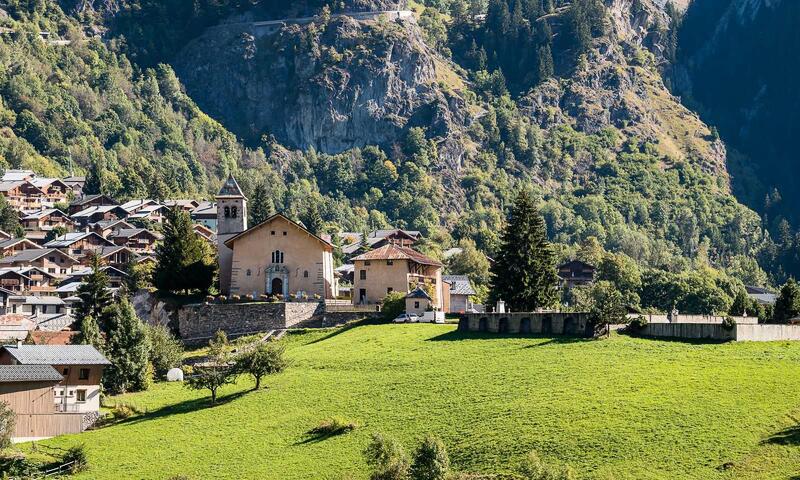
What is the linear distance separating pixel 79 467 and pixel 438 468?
19355 mm

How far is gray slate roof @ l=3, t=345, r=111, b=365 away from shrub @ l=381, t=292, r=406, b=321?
2477 cm

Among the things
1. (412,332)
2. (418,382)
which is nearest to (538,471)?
(418,382)

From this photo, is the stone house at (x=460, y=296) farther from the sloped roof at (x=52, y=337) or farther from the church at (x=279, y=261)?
the sloped roof at (x=52, y=337)

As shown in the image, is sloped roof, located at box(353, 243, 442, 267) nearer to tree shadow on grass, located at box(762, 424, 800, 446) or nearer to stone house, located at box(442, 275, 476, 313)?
stone house, located at box(442, 275, 476, 313)

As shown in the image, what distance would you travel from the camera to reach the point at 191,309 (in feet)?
369

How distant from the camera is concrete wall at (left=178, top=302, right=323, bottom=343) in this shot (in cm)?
10962

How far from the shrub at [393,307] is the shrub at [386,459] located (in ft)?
129

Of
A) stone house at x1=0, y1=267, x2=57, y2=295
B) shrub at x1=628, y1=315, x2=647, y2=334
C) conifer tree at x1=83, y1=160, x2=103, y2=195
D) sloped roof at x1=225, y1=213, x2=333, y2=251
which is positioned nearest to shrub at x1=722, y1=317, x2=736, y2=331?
shrub at x1=628, y1=315, x2=647, y2=334

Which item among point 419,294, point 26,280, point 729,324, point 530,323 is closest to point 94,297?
point 419,294

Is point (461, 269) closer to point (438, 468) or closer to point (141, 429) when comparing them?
point (141, 429)

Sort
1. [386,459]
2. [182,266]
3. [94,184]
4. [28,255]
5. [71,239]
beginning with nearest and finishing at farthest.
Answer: [386,459] < [182,266] < [28,255] < [71,239] < [94,184]

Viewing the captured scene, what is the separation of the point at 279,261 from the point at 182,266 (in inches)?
284

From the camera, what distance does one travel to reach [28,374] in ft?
269

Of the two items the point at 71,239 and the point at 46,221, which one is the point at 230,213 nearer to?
the point at 71,239
